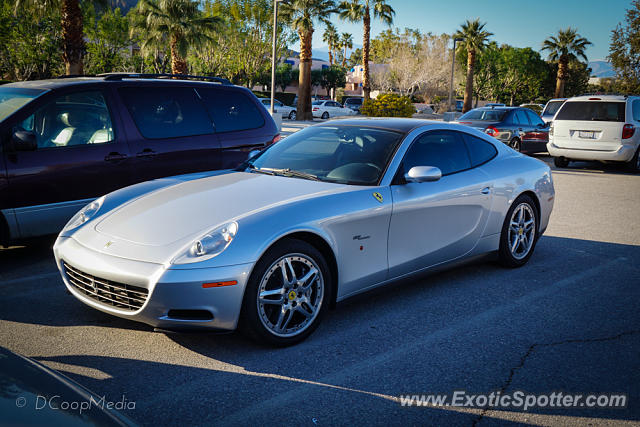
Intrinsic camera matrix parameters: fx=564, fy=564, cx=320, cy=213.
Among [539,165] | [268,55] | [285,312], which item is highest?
[268,55]

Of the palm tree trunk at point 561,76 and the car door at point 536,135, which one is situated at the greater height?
the palm tree trunk at point 561,76

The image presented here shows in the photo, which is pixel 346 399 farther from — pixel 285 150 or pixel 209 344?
pixel 285 150

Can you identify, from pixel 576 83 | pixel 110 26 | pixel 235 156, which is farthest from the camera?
pixel 576 83

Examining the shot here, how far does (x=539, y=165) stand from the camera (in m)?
5.92

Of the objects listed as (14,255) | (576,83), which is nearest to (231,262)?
(14,255)

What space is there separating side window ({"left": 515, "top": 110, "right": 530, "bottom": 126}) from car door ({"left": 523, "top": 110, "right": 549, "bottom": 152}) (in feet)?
0.62

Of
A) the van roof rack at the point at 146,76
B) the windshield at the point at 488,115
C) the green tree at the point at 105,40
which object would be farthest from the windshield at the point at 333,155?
the green tree at the point at 105,40

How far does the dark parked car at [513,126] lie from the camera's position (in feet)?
52.0

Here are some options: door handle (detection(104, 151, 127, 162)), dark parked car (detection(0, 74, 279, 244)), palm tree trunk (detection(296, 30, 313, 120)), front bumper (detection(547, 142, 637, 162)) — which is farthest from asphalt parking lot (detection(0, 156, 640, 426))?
palm tree trunk (detection(296, 30, 313, 120))

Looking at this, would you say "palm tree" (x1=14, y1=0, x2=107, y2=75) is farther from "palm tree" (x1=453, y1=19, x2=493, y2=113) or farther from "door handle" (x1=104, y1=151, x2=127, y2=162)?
"palm tree" (x1=453, y1=19, x2=493, y2=113)

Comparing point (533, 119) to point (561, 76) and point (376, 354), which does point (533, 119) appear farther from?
point (561, 76)

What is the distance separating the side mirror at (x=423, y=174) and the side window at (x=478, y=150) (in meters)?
1.01

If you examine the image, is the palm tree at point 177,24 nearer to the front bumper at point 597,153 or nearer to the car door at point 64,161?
the front bumper at point 597,153

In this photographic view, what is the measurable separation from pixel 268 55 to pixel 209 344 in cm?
4728
